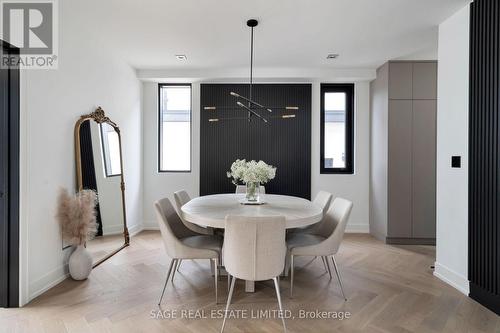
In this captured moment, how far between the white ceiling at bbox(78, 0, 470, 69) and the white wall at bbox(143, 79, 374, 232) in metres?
0.67

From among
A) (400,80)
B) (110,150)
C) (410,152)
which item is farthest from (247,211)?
(400,80)

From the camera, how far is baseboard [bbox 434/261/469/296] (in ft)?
8.53

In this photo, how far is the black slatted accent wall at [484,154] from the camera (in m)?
2.28

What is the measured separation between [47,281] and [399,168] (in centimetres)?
452

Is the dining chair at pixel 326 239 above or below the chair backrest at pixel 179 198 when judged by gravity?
below

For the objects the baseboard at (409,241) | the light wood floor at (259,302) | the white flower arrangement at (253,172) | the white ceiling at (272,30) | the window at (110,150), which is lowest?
the light wood floor at (259,302)

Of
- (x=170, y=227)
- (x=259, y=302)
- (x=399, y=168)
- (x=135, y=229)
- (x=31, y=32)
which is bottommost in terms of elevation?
(x=259, y=302)

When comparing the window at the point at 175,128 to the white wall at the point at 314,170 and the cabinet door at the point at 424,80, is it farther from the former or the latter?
the cabinet door at the point at 424,80

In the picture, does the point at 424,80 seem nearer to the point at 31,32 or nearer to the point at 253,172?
the point at 253,172

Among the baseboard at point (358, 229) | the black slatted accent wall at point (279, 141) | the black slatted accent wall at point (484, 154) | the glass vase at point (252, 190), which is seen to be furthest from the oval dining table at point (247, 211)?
the baseboard at point (358, 229)

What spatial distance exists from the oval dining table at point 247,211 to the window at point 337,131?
1980mm

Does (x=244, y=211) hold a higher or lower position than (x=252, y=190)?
lower

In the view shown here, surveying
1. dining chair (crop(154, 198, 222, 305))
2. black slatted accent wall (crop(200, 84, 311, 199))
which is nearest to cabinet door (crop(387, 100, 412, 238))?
black slatted accent wall (crop(200, 84, 311, 199))

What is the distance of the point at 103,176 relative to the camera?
3502 millimetres
